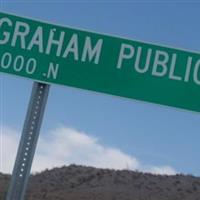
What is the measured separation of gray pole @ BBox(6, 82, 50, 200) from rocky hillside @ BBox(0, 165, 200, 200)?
16682 mm

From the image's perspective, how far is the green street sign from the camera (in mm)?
5574

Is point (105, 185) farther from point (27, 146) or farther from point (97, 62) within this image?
point (27, 146)

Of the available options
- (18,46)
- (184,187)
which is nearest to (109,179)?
(184,187)

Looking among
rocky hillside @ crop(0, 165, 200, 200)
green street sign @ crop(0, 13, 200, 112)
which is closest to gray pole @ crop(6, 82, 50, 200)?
green street sign @ crop(0, 13, 200, 112)

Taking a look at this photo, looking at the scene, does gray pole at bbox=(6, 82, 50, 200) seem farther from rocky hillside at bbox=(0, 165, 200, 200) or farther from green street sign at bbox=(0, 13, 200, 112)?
rocky hillside at bbox=(0, 165, 200, 200)

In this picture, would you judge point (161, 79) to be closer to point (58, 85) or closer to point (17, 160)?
point (58, 85)

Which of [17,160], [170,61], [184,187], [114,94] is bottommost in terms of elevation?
[17,160]

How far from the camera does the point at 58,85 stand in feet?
18.5

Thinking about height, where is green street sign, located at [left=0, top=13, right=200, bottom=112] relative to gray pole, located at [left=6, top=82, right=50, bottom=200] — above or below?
above

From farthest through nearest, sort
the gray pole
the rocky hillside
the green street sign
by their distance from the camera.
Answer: the rocky hillside
the green street sign
the gray pole

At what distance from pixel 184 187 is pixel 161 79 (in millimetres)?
19956

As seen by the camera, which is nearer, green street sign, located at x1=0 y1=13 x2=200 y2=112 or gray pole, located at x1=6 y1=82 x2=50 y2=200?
gray pole, located at x1=6 y1=82 x2=50 y2=200

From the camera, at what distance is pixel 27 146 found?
17.6ft

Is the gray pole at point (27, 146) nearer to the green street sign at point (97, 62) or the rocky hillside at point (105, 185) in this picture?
the green street sign at point (97, 62)
